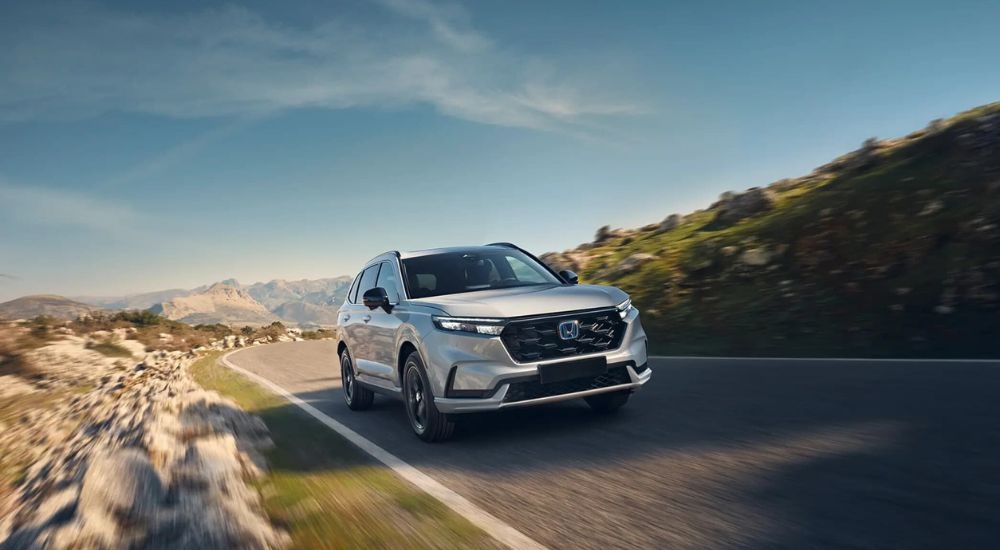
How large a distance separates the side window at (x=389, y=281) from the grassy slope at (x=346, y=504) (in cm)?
159

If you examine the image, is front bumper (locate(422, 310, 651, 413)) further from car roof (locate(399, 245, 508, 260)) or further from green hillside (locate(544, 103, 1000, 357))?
green hillside (locate(544, 103, 1000, 357))

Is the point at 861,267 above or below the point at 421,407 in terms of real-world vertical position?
above

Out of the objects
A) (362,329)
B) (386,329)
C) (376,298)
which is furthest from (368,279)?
(376,298)

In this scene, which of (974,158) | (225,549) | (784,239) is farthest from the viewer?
(784,239)

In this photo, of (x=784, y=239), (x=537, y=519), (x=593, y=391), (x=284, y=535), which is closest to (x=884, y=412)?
(x=593, y=391)

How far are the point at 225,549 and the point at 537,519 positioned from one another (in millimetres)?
1703

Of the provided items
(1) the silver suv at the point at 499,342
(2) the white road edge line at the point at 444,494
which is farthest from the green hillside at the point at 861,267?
(2) the white road edge line at the point at 444,494

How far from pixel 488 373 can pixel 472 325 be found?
1.47ft

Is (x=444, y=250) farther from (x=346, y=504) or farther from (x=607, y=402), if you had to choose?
(x=346, y=504)

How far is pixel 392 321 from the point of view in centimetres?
812

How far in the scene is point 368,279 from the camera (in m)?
9.98

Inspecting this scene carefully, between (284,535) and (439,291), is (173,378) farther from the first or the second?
(284,535)

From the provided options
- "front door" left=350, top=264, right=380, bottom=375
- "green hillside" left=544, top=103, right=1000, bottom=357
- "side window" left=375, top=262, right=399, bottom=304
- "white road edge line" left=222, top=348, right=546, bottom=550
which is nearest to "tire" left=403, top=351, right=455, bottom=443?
"white road edge line" left=222, top=348, right=546, bottom=550

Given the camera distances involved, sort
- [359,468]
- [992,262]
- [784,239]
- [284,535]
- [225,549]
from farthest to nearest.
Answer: [784,239], [992,262], [359,468], [284,535], [225,549]
